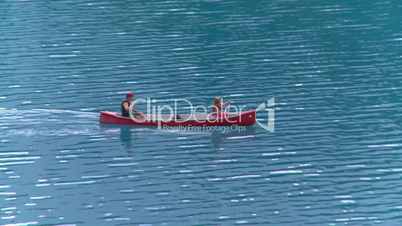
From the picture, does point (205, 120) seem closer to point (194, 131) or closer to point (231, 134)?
point (194, 131)

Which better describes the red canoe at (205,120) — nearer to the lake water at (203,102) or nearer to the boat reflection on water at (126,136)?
the lake water at (203,102)

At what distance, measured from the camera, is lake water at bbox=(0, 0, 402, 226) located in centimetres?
4194

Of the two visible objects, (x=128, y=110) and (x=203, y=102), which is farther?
(x=203, y=102)

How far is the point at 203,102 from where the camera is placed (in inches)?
2170

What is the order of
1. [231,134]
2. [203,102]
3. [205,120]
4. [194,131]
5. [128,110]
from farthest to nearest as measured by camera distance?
1. [203,102]
2. [128,110]
3. [194,131]
4. [231,134]
5. [205,120]

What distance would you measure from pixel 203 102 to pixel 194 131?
4.98m

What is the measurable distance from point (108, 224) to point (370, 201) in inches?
542

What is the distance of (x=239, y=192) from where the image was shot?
4309 centimetres

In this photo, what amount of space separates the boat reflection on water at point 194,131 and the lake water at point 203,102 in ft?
0.43

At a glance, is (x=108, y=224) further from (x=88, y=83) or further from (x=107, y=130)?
(x=88, y=83)

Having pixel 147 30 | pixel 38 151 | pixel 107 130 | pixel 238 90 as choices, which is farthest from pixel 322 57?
pixel 38 151

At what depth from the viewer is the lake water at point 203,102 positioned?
41938 mm

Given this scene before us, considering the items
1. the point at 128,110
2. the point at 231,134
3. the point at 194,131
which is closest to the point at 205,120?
the point at 194,131

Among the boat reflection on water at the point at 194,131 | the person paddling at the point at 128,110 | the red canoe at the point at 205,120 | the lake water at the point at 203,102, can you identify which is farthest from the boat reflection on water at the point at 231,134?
the person paddling at the point at 128,110
